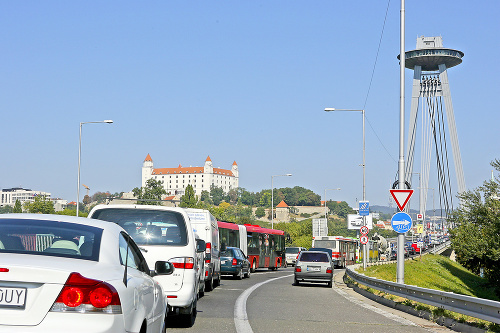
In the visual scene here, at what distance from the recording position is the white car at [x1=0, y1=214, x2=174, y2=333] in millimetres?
4645

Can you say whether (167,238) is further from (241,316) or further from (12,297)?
(12,297)

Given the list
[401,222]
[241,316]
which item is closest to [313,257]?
[401,222]

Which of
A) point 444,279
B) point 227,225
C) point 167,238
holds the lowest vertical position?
point 444,279

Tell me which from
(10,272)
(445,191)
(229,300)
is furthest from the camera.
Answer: (445,191)

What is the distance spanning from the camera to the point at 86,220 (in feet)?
19.9

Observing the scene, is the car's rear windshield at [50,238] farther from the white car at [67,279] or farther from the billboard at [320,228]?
the billboard at [320,228]

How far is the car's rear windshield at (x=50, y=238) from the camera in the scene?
536cm

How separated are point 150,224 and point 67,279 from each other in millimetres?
6536

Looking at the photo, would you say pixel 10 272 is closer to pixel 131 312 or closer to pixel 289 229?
pixel 131 312

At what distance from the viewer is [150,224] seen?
11.2 metres

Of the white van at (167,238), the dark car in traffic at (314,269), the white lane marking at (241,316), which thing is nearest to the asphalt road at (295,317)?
the white lane marking at (241,316)

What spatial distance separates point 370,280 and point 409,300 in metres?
6.12

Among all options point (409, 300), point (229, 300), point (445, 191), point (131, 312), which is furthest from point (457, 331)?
point (445, 191)

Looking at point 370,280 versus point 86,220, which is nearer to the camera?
point 86,220
